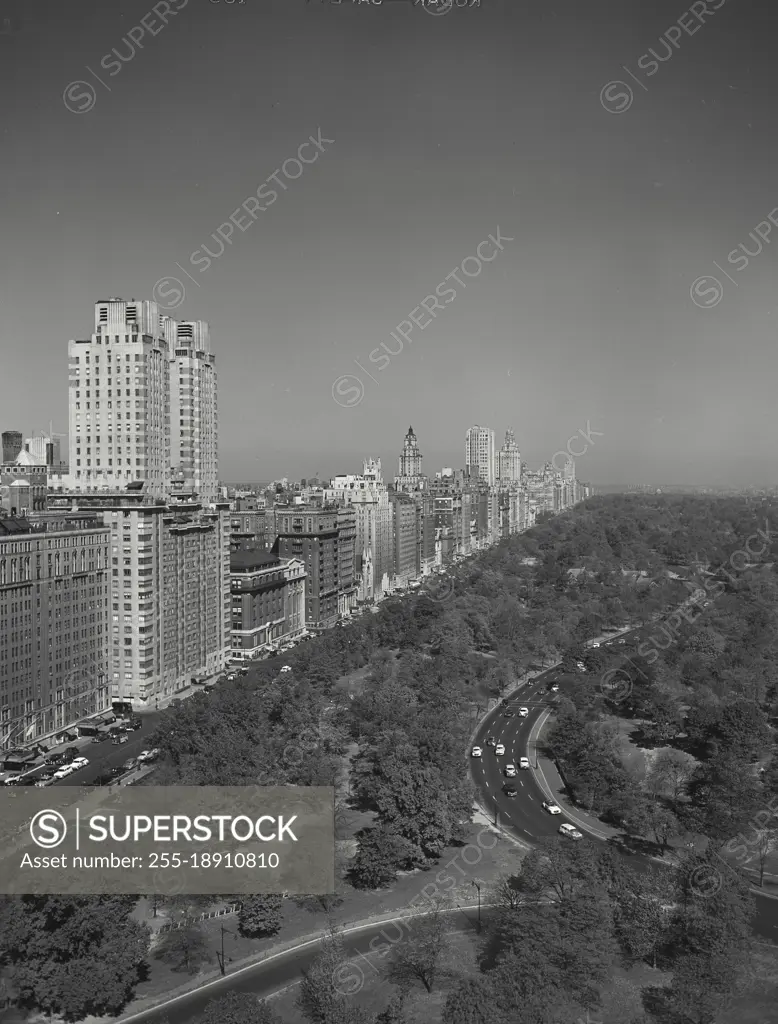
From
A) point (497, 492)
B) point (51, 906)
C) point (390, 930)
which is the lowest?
point (390, 930)

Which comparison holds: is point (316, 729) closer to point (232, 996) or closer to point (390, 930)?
point (390, 930)

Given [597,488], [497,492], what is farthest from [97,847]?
[597,488]

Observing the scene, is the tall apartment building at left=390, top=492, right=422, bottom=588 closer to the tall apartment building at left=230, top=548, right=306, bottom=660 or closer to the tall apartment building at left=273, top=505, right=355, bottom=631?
the tall apartment building at left=273, top=505, right=355, bottom=631

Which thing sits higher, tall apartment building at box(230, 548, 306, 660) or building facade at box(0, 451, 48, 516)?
building facade at box(0, 451, 48, 516)

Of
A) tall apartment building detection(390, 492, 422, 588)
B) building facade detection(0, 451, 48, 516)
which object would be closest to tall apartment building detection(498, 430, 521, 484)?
tall apartment building detection(390, 492, 422, 588)

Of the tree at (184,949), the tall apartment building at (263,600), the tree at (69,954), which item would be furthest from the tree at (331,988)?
the tall apartment building at (263,600)

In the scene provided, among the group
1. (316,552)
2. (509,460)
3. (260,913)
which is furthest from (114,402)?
(509,460)
